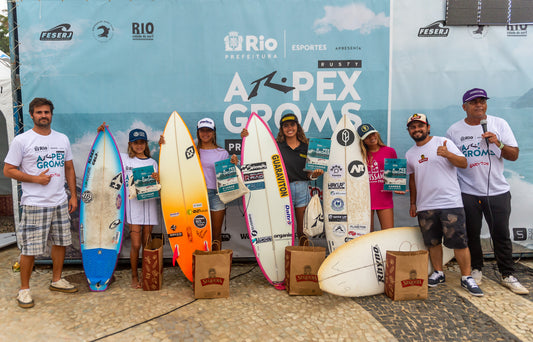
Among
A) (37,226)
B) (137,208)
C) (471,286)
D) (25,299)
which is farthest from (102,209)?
(471,286)

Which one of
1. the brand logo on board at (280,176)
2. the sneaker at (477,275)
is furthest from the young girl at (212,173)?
the sneaker at (477,275)

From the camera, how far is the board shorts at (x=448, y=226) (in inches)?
97.2

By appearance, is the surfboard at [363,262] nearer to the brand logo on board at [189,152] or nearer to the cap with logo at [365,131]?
the cap with logo at [365,131]

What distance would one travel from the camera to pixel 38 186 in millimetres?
2424

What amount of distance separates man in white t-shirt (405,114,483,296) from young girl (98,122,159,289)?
2.27 m

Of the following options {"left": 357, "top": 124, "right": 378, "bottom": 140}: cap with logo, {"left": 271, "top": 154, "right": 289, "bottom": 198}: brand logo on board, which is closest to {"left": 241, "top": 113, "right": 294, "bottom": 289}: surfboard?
{"left": 271, "top": 154, "right": 289, "bottom": 198}: brand logo on board

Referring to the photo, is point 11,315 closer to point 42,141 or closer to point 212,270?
point 42,141

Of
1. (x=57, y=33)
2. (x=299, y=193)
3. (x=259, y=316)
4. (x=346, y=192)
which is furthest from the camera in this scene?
(x=57, y=33)

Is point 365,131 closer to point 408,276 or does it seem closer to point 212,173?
point 408,276

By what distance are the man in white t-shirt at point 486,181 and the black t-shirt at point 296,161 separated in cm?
134

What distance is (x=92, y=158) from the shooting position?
9.73 feet

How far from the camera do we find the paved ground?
1.97 metres

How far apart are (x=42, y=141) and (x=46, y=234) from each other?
734 millimetres

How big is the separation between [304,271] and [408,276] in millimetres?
783
